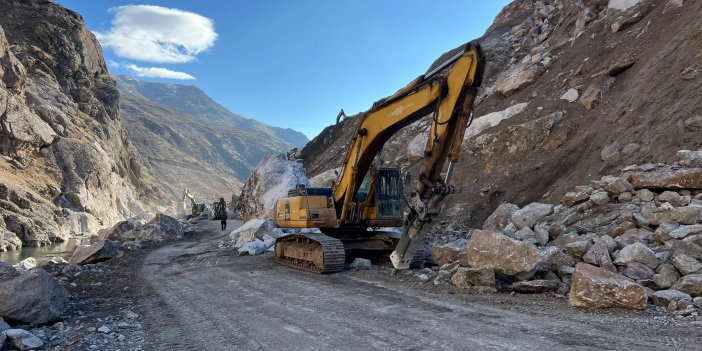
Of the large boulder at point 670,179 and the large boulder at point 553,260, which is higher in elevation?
the large boulder at point 670,179

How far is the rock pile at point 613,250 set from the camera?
639 cm

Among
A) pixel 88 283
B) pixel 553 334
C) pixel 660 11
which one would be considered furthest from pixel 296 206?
pixel 660 11

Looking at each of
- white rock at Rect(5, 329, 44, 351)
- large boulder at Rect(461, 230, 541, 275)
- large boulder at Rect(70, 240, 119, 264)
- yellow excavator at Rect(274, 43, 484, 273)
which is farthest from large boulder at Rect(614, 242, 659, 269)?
large boulder at Rect(70, 240, 119, 264)

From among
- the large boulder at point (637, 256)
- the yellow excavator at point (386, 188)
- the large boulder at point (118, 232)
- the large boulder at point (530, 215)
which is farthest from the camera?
the large boulder at point (118, 232)

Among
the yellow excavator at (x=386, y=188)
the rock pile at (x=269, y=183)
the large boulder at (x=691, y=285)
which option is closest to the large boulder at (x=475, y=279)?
the yellow excavator at (x=386, y=188)

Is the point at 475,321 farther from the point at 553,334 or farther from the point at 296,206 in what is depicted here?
the point at 296,206

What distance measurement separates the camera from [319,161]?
41594 mm

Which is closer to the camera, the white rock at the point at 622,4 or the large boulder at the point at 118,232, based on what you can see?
the white rock at the point at 622,4

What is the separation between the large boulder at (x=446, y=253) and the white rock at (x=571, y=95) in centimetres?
1091

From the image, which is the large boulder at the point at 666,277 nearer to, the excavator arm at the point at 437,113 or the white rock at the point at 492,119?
the excavator arm at the point at 437,113

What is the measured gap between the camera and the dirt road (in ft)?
16.9

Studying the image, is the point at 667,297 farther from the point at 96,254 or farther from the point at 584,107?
the point at 96,254

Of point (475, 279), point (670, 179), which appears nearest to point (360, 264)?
point (475, 279)

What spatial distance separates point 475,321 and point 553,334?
3.25 ft
